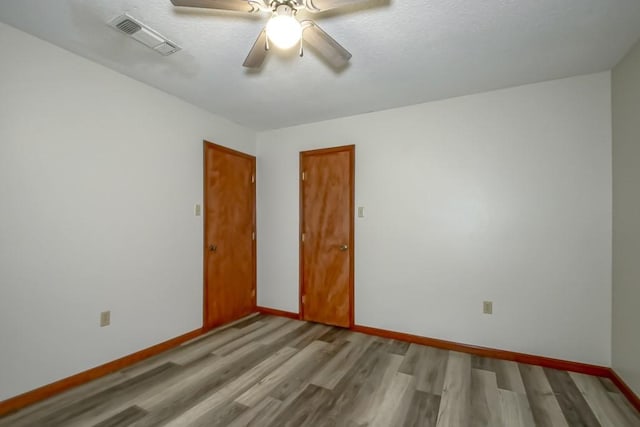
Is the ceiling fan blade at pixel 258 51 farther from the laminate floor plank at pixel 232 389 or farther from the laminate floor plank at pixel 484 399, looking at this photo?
the laminate floor plank at pixel 484 399

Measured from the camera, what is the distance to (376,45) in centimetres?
194

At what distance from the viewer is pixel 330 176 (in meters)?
3.38

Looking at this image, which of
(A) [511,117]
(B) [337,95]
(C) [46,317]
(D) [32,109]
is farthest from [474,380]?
(D) [32,109]

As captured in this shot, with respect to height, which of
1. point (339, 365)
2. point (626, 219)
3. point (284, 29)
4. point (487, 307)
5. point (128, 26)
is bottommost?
point (339, 365)

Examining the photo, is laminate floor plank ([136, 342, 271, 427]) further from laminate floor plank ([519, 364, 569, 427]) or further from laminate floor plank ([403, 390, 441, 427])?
laminate floor plank ([519, 364, 569, 427])

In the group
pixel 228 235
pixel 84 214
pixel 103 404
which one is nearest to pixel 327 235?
pixel 228 235

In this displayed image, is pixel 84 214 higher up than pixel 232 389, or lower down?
higher up

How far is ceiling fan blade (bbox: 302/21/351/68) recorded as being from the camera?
1.49 metres

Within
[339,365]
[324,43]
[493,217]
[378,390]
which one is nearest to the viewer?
[324,43]

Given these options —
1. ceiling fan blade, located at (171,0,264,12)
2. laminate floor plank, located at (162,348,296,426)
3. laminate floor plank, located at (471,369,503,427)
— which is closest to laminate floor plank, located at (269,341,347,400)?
laminate floor plank, located at (162,348,296,426)

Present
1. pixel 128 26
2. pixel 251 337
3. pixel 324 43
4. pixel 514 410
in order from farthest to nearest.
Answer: pixel 251 337, pixel 514 410, pixel 128 26, pixel 324 43

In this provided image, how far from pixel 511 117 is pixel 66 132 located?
372 cm

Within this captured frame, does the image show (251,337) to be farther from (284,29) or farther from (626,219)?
(626,219)

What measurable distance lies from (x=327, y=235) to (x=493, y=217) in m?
1.76
